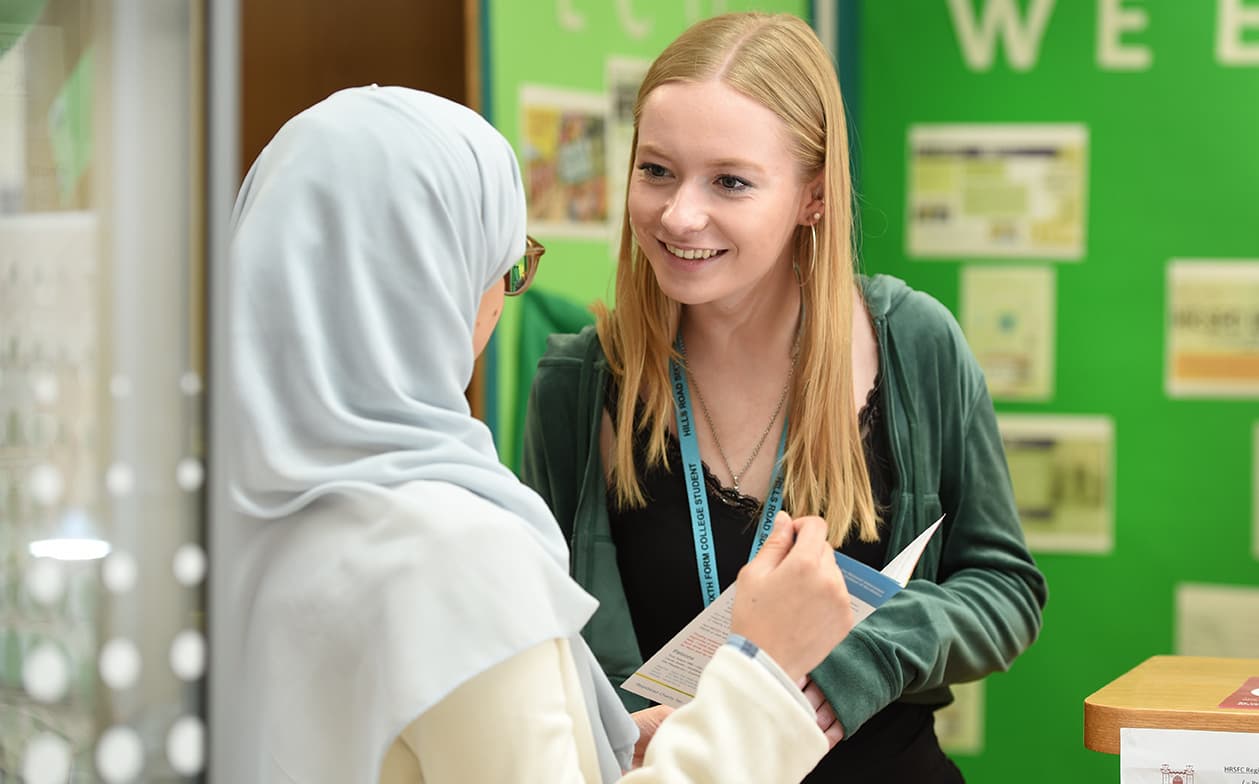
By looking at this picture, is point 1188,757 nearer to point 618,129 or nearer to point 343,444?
point 343,444

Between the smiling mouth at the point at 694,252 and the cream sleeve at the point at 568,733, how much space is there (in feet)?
2.24

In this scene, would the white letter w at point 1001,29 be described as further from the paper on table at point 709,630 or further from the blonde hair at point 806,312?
the paper on table at point 709,630

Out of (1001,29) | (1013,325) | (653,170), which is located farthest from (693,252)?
(1001,29)

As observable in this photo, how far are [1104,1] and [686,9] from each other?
123 centimetres

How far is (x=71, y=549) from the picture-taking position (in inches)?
42.4

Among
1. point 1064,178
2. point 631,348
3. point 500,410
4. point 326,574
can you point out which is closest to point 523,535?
point 326,574

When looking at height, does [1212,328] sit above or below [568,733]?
above

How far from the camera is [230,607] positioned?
117cm

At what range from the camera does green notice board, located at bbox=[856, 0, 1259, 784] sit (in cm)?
372

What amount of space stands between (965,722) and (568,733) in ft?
9.96

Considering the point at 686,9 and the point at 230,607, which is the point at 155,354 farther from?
the point at 686,9

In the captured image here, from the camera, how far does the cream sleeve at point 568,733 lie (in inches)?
42.2

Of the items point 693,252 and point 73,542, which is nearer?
point 73,542

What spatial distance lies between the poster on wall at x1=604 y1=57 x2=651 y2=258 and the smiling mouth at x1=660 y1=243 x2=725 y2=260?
1.40m
